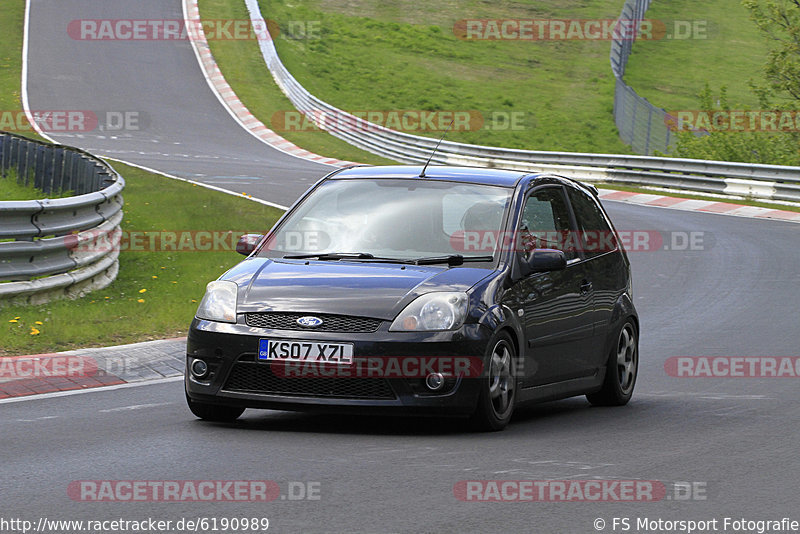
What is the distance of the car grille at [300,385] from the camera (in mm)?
7742

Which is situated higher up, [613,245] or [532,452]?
[613,245]

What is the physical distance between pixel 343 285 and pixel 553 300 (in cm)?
164

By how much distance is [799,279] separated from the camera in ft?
59.8

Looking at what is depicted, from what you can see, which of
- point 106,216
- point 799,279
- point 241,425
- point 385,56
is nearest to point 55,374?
point 241,425

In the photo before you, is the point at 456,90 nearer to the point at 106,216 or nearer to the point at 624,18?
the point at 624,18

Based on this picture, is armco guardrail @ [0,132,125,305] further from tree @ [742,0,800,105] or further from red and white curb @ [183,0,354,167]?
tree @ [742,0,800,105]

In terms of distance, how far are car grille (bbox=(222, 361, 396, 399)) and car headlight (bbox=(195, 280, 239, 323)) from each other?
301 millimetres

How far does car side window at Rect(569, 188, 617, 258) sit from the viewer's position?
9.80 metres

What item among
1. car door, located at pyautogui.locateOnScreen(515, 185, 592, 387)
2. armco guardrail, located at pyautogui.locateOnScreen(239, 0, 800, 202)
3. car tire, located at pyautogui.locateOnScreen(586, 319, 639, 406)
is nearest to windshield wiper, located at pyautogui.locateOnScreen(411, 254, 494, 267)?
car door, located at pyautogui.locateOnScreen(515, 185, 592, 387)

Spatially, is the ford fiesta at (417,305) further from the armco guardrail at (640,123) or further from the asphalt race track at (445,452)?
the armco guardrail at (640,123)

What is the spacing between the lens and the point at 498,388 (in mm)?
8141

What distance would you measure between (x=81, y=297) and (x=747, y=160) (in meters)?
26.3

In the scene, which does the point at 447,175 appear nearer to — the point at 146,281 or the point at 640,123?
the point at 146,281

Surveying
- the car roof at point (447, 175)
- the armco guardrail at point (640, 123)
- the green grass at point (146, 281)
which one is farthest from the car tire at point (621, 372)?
the armco guardrail at point (640, 123)
